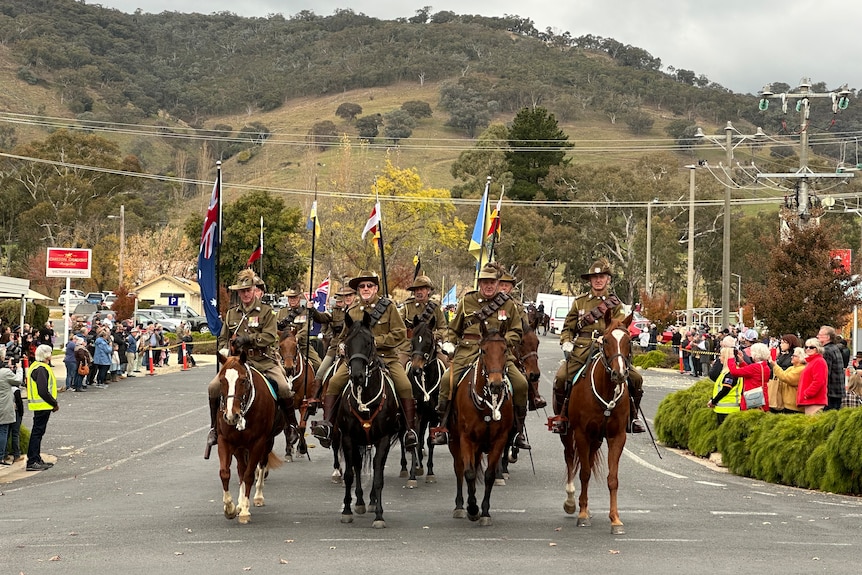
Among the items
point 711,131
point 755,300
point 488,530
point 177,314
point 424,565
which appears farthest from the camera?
point 711,131

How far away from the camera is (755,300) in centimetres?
3102

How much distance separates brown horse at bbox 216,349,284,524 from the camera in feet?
43.6

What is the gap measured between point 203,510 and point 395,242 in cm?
6237

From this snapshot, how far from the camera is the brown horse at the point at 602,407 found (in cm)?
1302

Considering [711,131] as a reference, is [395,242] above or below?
below

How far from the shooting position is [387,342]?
14430mm

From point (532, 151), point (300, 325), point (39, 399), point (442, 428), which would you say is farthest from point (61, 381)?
point (532, 151)

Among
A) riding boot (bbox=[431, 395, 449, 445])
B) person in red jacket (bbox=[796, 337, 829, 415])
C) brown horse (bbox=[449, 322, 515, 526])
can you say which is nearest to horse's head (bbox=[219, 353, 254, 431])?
riding boot (bbox=[431, 395, 449, 445])

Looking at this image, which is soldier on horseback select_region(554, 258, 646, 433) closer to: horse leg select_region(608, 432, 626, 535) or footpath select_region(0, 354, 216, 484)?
horse leg select_region(608, 432, 626, 535)

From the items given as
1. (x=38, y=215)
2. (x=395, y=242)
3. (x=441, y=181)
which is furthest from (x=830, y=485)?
(x=441, y=181)

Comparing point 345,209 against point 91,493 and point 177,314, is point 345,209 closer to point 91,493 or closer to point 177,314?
point 177,314

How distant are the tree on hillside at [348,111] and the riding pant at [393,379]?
172m

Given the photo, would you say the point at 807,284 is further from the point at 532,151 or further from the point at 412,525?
the point at 532,151

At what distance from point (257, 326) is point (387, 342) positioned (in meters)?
1.64
